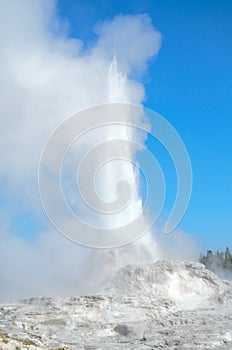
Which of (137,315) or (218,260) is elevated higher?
(218,260)

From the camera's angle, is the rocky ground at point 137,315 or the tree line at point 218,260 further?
the tree line at point 218,260

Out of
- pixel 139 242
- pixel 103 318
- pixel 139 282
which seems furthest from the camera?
pixel 139 242

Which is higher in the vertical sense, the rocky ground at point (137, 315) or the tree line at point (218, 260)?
the tree line at point (218, 260)

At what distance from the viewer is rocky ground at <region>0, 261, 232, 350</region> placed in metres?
51.9

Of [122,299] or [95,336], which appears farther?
[122,299]

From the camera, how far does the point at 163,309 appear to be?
64375 mm

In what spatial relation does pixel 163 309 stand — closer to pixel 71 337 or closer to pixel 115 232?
pixel 71 337

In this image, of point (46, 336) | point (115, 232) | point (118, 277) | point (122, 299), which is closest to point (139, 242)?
point (115, 232)

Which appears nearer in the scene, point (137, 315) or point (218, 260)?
point (137, 315)

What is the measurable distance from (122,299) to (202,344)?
53.1 ft

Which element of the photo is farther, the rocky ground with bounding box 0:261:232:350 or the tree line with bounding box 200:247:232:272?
the tree line with bounding box 200:247:232:272

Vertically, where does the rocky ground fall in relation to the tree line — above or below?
below

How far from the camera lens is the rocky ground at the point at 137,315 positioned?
170 ft

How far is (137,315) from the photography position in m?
62.3
